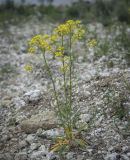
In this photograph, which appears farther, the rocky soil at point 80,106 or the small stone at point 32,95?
the small stone at point 32,95

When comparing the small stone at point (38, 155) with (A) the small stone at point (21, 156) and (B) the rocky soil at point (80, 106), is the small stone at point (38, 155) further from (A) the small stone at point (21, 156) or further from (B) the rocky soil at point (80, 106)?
(A) the small stone at point (21, 156)

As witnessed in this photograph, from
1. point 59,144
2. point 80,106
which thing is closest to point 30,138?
point 59,144

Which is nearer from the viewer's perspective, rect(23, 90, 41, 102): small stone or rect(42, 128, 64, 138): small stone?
rect(42, 128, 64, 138): small stone

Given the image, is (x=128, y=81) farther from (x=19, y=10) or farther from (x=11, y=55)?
(x=19, y=10)

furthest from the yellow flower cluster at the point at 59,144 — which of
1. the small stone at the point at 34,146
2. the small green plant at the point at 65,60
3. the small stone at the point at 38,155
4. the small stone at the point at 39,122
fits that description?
the small stone at the point at 39,122

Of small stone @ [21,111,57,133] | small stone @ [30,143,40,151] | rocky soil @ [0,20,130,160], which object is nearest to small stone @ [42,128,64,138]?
rocky soil @ [0,20,130,160]

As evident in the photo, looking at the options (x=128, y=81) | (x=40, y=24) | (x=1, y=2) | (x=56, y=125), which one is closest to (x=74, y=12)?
(x=40, y=24)

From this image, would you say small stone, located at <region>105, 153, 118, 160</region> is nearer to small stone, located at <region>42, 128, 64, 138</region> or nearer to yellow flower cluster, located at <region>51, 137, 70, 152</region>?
yellow flower cluster, located at <region>51, 137, 70, 152</region>

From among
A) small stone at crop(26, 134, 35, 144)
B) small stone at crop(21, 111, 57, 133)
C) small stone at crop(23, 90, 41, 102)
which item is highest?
small stone at crop(23, 90, 41, 102)

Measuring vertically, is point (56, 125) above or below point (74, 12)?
below
